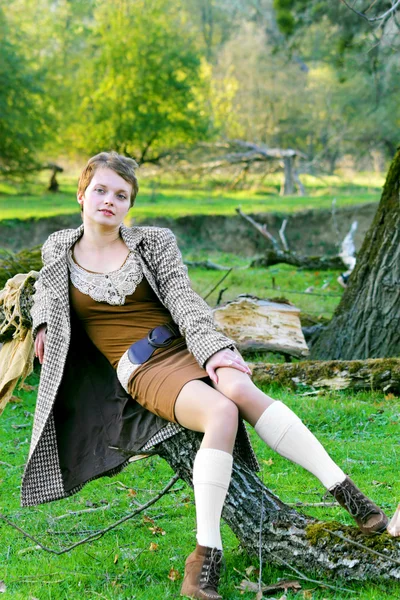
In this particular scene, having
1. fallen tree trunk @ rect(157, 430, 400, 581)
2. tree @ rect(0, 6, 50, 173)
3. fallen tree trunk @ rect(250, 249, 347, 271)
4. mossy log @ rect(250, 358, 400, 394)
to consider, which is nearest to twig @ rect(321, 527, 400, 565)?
fallen tree trunk @ rect(157, 430, 400, 581)

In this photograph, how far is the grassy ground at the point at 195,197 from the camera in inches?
868

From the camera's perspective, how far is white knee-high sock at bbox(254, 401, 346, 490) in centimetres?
327

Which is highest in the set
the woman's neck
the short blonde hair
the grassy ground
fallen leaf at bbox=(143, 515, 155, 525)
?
the short blonde hair

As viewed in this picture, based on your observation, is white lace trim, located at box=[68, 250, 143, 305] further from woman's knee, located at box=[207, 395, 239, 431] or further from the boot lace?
the boot lace

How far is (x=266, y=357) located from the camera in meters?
8.31

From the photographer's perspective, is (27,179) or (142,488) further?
(27,179)

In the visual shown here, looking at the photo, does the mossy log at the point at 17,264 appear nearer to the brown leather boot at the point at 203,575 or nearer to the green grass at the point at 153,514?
the green grass at the point at 153,514

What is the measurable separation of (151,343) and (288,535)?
41.3 inches

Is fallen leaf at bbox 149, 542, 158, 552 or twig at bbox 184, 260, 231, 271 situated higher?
fallen leaf at bbox 149, 542, 158, 552

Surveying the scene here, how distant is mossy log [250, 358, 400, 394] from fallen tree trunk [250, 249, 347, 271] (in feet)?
23.4

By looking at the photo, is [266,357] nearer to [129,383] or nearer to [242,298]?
[242,298]

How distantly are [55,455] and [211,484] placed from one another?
0.97m

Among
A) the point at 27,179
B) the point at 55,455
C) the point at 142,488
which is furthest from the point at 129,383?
the point at 27,179

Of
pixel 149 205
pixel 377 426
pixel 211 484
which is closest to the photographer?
pixel 211 484
